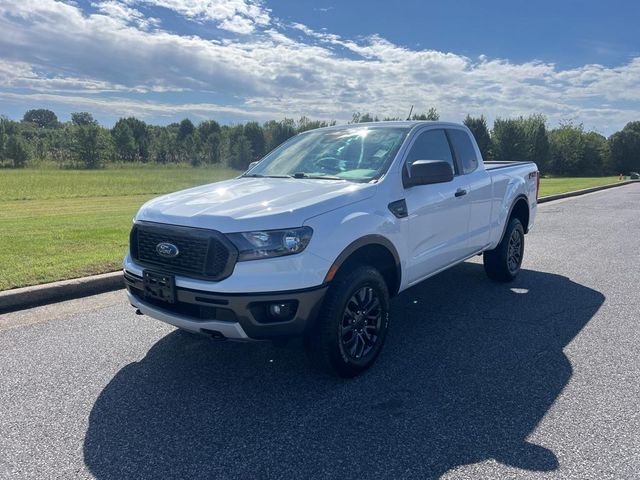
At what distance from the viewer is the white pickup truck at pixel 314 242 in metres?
3.10

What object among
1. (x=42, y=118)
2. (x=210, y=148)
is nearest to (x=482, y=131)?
(x=210, y=148)

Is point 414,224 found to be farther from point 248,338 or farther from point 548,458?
point 548,458

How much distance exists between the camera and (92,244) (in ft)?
25.1

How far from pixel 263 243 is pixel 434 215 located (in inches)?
75.1

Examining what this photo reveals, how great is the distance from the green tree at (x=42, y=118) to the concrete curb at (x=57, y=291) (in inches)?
6309

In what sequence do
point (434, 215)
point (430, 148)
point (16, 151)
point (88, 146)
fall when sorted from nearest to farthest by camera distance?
point (434, 215) < point (430, 148) < point (16, 151) < point (88, 146)

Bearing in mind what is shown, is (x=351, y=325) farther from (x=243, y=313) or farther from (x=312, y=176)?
(x=312, y=176)

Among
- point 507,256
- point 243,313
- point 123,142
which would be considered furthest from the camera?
point 123,142

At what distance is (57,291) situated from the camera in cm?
541

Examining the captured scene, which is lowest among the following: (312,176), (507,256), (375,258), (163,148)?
(163,148)

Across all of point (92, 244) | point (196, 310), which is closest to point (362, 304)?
point (196, 310)

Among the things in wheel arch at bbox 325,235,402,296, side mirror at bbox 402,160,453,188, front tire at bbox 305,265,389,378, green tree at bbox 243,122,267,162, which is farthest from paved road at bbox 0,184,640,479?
green tree at bbox 243,122,267,162

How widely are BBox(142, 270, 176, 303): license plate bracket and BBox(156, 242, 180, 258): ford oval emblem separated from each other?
135 mm

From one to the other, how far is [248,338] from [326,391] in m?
0.72
